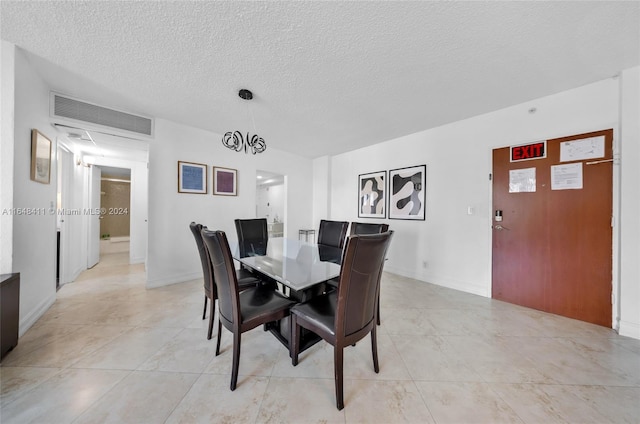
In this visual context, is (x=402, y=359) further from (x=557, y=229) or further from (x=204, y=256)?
(x=557, y=229)

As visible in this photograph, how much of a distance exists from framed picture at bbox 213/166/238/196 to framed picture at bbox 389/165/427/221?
2784 millimetres

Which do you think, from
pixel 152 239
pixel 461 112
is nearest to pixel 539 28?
pixel 461 112

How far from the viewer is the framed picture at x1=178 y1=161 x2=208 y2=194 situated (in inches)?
126

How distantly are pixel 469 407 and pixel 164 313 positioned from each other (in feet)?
8.84

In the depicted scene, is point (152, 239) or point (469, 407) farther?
point (152, 239)

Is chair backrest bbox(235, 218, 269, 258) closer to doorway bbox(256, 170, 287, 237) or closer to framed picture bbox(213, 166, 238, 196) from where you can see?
framed picture bbox(213, 166, 238, 196)

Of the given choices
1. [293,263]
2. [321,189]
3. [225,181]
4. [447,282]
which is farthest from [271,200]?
[293,263]

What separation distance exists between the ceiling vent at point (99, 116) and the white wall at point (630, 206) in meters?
5.22

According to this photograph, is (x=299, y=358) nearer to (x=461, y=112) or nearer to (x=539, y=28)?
(x=539, y=28)

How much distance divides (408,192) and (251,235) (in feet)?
8.52

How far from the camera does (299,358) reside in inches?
62.3

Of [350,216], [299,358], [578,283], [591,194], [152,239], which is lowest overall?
[299,358]

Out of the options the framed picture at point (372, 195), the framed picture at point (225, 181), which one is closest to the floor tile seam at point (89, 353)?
the framed picture at point (225, 181)

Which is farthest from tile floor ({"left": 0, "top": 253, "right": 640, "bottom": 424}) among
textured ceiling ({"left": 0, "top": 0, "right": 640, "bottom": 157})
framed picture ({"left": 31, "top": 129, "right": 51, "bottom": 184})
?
textured ceiling ({"left": 0, "top": 0, "right": 640, "bottom": 157})
